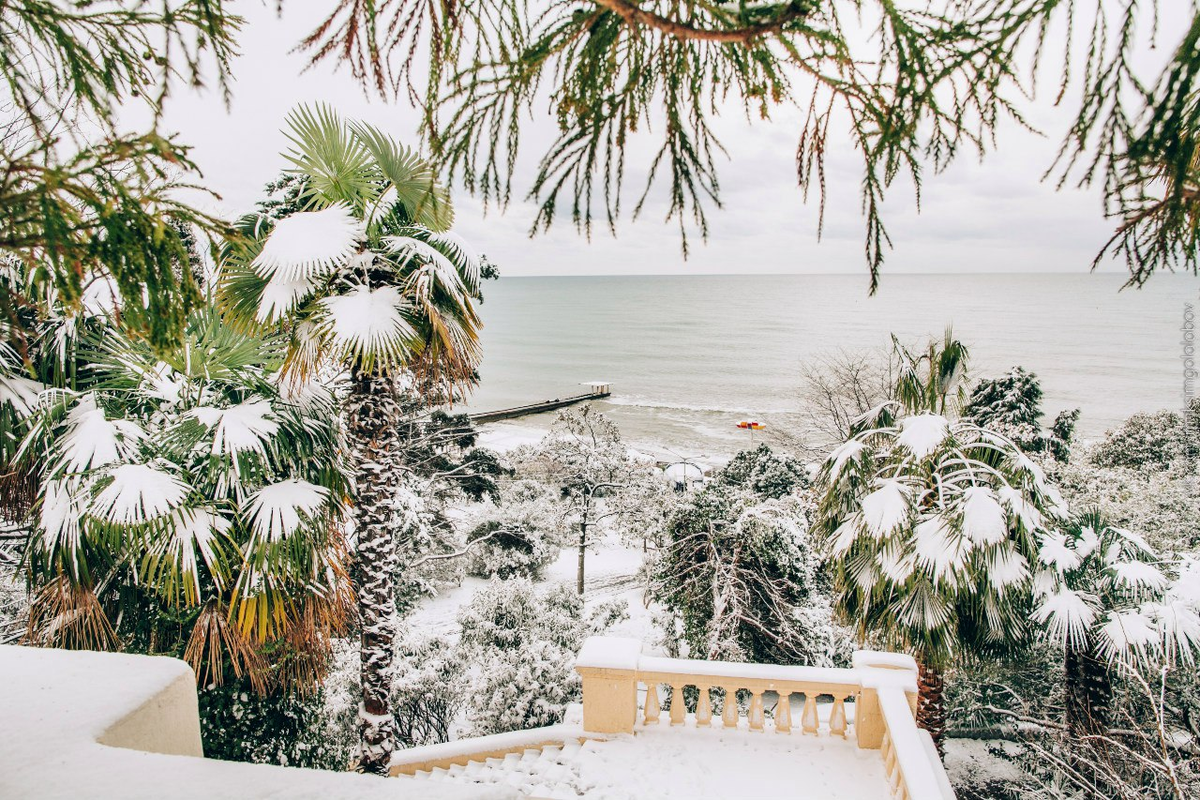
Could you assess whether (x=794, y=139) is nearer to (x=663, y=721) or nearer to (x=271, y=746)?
(x=663, y=721)

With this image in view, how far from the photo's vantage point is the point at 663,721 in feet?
18.2

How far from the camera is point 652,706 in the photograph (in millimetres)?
5523

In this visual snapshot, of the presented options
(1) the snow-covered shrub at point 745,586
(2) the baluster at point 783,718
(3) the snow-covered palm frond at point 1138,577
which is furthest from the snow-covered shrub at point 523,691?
(3) the snow-covered palm frond at point 1138,577

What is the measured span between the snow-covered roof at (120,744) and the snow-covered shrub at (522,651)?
21.6 feet

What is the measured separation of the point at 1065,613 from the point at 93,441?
791cm

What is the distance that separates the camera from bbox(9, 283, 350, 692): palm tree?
4258mm

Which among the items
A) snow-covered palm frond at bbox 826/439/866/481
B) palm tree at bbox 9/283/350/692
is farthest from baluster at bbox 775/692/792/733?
palm tree at bbox 9/283/350/692

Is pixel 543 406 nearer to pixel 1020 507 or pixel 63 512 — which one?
pixel 1020 507

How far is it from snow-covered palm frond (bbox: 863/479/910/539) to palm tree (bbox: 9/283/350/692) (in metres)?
4.57

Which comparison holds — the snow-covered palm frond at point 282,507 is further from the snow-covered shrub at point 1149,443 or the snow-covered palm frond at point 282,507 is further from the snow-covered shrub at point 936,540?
the snow-covered shrub at point 1149,443

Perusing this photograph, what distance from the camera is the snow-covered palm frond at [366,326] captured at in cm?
487

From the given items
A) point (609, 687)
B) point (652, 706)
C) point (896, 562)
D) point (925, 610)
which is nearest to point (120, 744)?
point (609, 687)

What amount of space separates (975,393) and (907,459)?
12667 mm

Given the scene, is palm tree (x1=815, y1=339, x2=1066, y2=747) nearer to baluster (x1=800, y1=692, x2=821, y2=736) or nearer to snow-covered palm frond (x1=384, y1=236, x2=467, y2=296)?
baluster (x1=800, y1=692, x2=821, y2=736)
